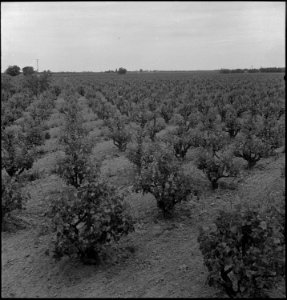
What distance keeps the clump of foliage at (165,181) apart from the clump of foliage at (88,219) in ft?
5.48

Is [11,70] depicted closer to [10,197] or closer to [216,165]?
[216,165]

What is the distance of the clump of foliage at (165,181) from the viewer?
Result: 28.2 feet

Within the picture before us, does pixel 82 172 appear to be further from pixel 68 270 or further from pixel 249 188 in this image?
pixel 249 188

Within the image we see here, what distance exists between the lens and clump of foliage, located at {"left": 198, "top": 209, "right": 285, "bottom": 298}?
562 centimetres

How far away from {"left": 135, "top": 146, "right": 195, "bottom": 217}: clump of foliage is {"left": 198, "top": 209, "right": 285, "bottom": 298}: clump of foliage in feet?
8.39

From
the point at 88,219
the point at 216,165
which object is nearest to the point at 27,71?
the point at 216,165

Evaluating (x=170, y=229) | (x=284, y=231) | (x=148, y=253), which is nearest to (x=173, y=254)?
(x=148, y=253)

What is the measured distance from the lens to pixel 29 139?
15.7 metres

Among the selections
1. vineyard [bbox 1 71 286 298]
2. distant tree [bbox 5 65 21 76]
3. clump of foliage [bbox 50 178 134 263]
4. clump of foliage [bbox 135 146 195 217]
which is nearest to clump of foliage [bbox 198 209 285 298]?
vineyard [bbox 1 71 286 298]

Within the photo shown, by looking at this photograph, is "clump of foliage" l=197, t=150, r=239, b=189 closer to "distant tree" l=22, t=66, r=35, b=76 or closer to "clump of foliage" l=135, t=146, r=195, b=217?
"clump of foliage" l=135, t=146, r=195, b=217

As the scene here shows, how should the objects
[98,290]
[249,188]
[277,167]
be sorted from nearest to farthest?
[98,290] < [249,188] < [277,167]

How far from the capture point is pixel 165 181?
868 cm

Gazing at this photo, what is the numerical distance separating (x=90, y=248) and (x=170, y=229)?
2.15 metres

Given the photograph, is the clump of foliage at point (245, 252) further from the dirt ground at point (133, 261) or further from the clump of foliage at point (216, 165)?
the clump of foliage at point (216, 165)
